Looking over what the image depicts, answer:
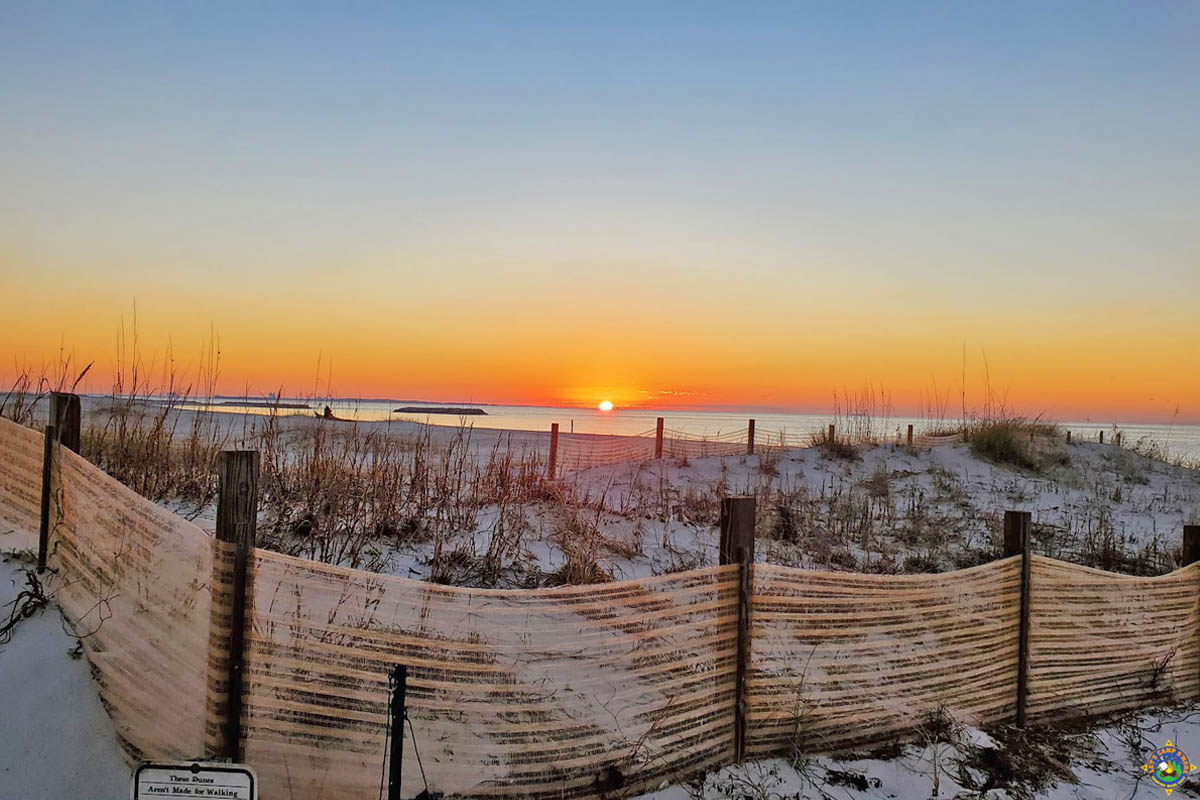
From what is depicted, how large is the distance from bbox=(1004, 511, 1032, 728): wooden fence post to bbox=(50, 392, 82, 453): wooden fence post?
5.67 m

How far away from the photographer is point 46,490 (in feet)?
15.0

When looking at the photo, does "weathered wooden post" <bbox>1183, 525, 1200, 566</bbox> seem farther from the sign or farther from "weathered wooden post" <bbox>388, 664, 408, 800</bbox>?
the sign

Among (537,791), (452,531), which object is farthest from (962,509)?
(537,791)

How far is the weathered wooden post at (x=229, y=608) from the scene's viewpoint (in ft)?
8.92

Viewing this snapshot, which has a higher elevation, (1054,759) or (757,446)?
(757,446)

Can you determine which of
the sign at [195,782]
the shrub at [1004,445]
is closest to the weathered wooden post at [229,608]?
the sign at [195,782]

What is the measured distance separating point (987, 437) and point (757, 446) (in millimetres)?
4501

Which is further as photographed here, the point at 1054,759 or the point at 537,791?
the point at 1054,759

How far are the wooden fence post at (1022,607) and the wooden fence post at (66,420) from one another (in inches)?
223

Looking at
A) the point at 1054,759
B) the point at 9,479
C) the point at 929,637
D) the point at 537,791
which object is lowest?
the point at 1054,759

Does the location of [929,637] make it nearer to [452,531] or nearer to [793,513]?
[452,531]

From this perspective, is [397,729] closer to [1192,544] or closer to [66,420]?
[66,420]

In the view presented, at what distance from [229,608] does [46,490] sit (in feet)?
8.95

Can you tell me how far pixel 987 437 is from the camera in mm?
15008
